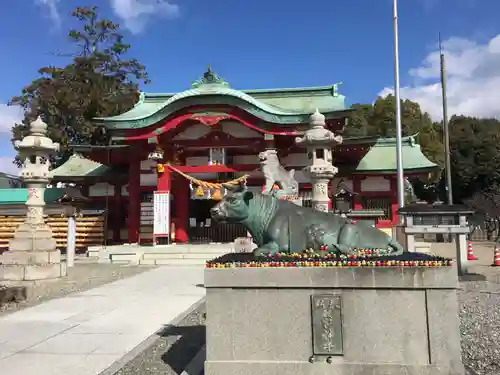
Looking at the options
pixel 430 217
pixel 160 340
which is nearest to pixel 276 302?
pixel 160 340

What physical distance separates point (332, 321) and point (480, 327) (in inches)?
162

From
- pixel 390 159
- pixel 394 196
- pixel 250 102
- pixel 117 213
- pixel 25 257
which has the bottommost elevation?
pixel 25 257

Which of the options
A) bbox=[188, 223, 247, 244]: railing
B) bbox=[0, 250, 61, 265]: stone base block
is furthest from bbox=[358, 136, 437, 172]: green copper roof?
bbox=[0, 250, 61, 265]: stone base block

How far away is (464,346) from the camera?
5.58 m

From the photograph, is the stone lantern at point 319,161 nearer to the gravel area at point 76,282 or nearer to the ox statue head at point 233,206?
the ox statue head at point 233,206

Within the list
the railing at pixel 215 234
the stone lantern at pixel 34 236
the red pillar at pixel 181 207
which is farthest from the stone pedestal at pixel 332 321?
the railing at pixel 215 234

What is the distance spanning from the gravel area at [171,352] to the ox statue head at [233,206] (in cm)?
179

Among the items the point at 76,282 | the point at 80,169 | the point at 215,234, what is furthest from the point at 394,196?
the point at 80,169

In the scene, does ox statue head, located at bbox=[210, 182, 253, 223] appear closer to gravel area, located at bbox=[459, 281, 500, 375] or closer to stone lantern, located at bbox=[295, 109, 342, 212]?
gravel area, located at bbox=[459, 281, 500, 375]

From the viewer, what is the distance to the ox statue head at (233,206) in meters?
4.75

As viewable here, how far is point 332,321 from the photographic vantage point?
3.96m

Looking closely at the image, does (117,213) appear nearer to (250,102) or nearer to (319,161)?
(250,102)

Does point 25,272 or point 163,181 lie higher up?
point 163,181

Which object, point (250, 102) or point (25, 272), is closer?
point (25, 272)
